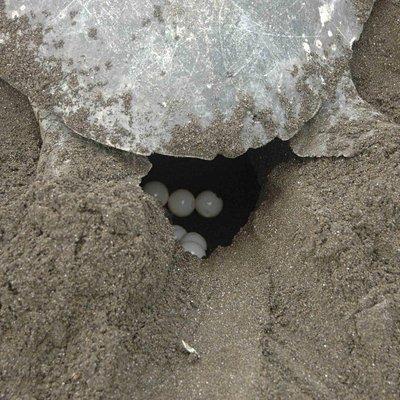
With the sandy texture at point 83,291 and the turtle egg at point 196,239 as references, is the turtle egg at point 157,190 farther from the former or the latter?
the sandy texture at point 83,291

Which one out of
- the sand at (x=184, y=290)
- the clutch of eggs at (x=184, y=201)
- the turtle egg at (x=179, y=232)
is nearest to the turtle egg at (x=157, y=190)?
the clutch of eggs at (x=184, y=201)

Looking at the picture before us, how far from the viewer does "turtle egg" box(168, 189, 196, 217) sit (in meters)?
2.27

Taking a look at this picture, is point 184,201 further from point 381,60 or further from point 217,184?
point 381,60

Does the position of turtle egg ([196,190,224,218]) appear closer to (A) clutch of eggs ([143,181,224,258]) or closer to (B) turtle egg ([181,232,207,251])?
(A) clutch of eggs ([143,181,224,258])

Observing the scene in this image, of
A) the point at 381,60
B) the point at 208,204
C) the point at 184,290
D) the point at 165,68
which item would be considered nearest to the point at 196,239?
the point at 208,204

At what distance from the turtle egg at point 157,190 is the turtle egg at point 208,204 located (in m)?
0.15

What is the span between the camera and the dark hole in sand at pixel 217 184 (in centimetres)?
233

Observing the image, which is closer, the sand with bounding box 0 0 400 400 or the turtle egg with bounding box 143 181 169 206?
the sand with bounding box 0 0 400 400

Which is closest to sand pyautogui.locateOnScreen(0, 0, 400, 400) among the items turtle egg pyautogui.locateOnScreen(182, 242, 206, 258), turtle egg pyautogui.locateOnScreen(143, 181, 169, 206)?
turtle egg pyautogui.locateOnScreen(182, 242, 206, 258)

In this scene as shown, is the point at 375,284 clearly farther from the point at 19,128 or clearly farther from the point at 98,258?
the point at 19,128

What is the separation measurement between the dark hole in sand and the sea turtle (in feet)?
1.94

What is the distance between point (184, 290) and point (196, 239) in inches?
21.0

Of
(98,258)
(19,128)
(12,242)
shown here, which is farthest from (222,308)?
(19,128)

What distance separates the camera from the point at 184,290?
165 cm
